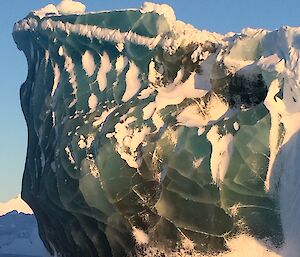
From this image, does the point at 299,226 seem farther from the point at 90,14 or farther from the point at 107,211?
the point at 90,14

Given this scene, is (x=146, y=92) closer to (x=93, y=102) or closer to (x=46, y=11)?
(x=93, y=102)

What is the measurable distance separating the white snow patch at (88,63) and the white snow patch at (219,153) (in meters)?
3.06

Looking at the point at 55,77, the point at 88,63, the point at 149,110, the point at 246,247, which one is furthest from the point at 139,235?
the point at 55,77

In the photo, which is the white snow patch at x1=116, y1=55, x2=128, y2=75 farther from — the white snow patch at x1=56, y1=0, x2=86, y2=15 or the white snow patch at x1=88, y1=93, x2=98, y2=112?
the white snow patch at x1=56, y1=0, x2=86, y2=15

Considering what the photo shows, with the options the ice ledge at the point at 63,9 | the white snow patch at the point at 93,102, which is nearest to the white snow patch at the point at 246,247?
the white snow patch at the point at 93,102

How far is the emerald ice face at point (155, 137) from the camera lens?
35.3ft

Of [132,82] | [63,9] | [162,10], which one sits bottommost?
[132,82]

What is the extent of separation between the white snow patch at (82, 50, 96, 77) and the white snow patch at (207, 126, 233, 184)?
3.06 m

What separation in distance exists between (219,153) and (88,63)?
3.59 metres

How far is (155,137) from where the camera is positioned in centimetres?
1123

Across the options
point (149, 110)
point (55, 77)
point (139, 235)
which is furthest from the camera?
point (55, 77)

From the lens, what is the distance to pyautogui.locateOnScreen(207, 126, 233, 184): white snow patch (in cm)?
1070

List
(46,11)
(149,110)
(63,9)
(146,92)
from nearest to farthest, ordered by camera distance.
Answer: (149,110), (146,92), (46,11), (63,9)

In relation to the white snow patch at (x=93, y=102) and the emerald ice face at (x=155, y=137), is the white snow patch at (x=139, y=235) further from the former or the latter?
the white snow patch at (x=93, y=102)
